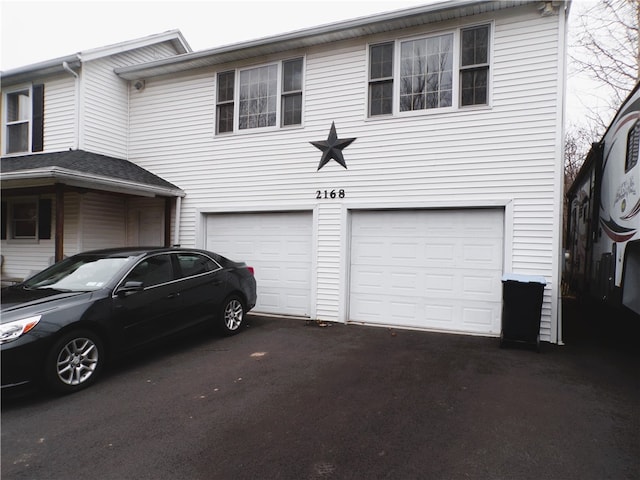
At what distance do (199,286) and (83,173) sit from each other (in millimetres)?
3560

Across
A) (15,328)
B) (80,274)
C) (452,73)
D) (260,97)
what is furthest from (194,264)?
(452,73)

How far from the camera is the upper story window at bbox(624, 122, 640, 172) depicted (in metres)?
5.00

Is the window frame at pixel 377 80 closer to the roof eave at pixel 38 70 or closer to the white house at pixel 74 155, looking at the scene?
the white house at pixel 74 155

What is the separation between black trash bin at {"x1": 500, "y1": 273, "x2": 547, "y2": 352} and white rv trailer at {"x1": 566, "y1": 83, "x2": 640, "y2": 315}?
0.98 m

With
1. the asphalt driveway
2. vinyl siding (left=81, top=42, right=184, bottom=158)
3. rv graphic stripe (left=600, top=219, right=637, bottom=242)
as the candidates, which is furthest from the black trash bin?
vinyl siding (left=81, top=42, right=184, bottom=158)

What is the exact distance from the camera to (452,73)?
23.0 ft

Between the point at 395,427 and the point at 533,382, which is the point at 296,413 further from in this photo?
the point at 533,382

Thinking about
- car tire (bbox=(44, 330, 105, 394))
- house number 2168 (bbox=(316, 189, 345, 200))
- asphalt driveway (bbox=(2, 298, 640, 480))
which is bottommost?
asphalt driveway (bbox=(2, 298, 640, 480))

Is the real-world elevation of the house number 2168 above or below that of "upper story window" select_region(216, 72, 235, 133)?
below

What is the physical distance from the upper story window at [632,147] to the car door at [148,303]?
20.8ft

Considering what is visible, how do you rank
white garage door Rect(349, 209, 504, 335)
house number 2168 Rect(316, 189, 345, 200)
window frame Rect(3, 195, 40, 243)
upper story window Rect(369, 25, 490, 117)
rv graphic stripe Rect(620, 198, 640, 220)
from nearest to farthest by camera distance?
rv graphic stripe Rect(620, 198, 640, 220) → white garage door Rect(349, 209, 504, 335) → upper story window Rect(369, 25, 490, 117) → house number 2168 Rect(316, 189, 345, 200) → window frame Rect(3, 195, 40, 243)

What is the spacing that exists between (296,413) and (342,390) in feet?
2.38

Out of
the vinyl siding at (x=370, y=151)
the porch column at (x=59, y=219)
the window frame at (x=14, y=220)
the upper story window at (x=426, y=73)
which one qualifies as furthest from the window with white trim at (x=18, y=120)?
the upper story window at (x=426, y=73)

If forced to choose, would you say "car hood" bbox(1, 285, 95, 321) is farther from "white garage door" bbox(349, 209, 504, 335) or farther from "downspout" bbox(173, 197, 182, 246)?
"white garage door" bbox(349, 209, 504, 335)
